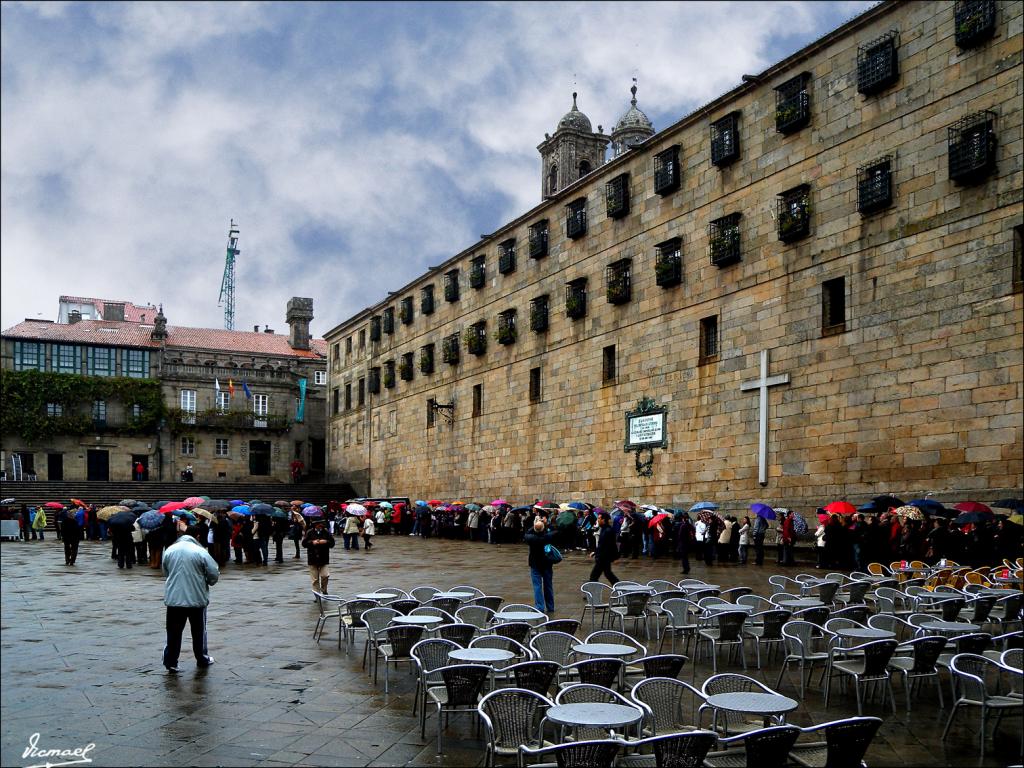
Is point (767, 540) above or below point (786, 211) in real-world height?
below

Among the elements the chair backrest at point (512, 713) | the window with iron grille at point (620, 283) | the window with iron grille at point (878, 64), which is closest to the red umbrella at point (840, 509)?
the window with iron grille at point (878, 64)

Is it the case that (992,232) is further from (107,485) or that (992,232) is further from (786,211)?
(107,485)

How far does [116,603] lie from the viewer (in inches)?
579

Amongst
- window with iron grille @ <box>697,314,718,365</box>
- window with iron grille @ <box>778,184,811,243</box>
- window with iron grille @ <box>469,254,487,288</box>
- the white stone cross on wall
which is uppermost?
window with iron grille @ <box>469,254,487,288</box>

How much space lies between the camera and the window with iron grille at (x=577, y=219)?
1244 inches

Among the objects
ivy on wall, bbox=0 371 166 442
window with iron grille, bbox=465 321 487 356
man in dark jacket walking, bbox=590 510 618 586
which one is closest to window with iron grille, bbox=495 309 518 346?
window with iron grille, bbox=465 321 487 356

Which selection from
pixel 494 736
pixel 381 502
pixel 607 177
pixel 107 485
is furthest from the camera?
pixel 107 485

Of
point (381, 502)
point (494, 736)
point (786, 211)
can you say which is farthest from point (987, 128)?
point (381, 502)

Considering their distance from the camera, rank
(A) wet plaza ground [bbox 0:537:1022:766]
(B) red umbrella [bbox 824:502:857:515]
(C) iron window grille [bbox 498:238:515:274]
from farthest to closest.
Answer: (C) iron window grille [bbox 498:238:515:274]
(B) red umbrella [bbox 824:502:857:515]
(A) wet plaza ground [bbox 0:537:1022:766]

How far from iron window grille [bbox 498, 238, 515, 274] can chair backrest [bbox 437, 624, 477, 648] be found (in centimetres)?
2810

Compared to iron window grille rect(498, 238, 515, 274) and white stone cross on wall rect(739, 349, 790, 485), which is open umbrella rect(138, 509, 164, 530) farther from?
iron window grille rect(498, 238, 515, 274)

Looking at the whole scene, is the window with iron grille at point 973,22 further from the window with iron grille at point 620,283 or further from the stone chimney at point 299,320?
the stone chimney at point 299,320

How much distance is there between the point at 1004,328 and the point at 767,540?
321 inches

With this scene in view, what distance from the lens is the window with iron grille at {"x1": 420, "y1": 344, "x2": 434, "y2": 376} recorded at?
42500mm
